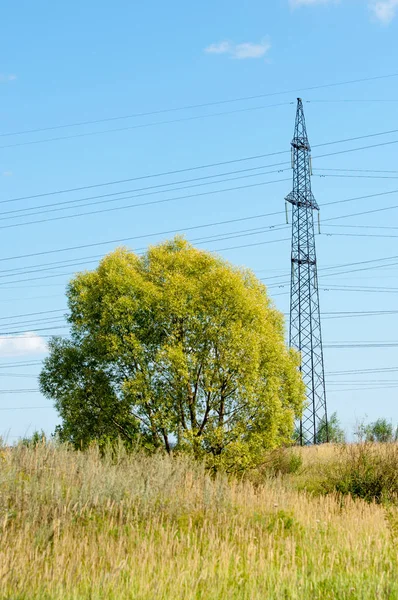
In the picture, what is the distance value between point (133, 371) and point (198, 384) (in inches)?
121

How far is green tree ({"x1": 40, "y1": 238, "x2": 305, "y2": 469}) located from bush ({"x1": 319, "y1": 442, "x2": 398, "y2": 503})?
642cm

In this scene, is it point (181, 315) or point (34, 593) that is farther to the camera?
point (181, 315)

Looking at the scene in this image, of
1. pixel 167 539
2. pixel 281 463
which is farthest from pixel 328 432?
pixel 167 539

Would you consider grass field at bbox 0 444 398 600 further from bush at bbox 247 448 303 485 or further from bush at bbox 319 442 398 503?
bush at bbox 247 448 303 485

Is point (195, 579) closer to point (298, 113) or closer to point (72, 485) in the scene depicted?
point (72, 485)

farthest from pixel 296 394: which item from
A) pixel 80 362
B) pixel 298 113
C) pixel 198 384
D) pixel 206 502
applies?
pixel 298 113

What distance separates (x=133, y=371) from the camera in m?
35.1

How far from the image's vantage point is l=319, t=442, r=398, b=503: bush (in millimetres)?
26109

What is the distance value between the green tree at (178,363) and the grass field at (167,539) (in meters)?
12.4

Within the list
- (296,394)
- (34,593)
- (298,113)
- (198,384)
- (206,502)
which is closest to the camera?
(34,593)

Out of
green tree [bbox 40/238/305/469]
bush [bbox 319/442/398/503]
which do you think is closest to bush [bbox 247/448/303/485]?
green tree [bbox 40/238/305/469]

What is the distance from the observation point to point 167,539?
14.3m

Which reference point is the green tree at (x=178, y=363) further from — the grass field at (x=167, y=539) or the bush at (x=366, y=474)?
the grass field at (x=167, y=539)

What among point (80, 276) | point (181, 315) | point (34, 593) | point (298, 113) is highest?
point (298, 113)
